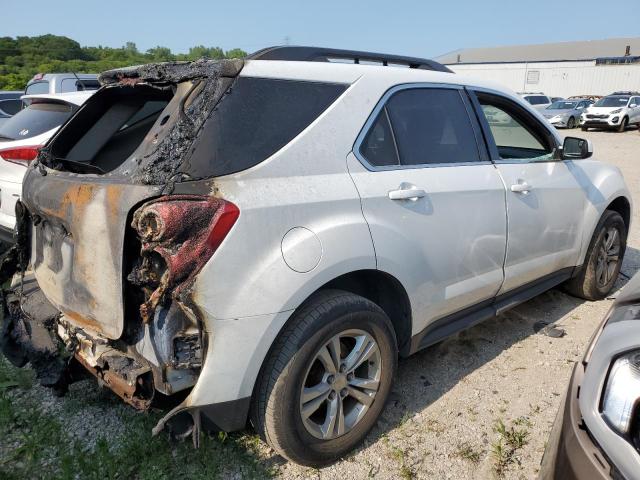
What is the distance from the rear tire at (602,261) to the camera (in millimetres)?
4176

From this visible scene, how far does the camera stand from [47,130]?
4.79m

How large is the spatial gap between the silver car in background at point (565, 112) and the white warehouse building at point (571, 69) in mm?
17752

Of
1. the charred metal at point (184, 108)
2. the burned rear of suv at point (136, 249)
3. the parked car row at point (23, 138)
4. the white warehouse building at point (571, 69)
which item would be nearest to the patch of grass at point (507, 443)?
the burned rear of suv at point (136, 249)

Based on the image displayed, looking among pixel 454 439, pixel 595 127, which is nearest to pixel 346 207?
pixel 454 439

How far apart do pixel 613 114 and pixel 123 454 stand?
25.2 m

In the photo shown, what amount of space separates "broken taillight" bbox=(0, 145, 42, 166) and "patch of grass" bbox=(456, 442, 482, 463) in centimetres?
410

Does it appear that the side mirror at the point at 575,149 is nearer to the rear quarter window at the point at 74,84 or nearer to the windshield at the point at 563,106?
the rear quarter window at the point at 74,84

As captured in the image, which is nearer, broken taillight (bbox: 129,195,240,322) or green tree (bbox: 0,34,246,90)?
broken taillight (bbox: 129,195,240,322)

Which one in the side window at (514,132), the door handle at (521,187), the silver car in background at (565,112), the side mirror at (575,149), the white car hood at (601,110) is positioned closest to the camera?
the door handle at (521,187)

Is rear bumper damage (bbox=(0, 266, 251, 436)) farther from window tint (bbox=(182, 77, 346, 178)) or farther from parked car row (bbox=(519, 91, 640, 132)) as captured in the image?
parked car row (bbox=(519, 91, 640, 132))

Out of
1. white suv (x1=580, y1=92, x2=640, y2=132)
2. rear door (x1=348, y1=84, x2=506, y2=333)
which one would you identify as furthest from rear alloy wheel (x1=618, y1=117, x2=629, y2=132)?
rear door (x1=348, y1=84, x2=506, y2=333)

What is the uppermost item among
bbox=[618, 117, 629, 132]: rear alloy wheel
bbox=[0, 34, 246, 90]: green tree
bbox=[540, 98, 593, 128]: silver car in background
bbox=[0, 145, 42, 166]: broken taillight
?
bbox=[0, 34, 246, 90]: green tree

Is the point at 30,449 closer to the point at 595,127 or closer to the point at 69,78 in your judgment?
the point at 69,78

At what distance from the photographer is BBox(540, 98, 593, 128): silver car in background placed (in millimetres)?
24109
